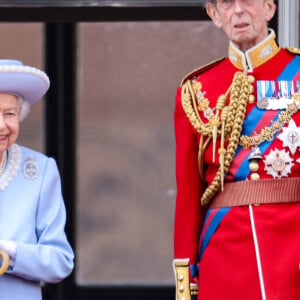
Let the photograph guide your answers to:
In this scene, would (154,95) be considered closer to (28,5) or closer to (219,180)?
(28,5)

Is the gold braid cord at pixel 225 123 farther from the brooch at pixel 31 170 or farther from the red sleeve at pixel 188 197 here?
the brooch at pixel 31 170

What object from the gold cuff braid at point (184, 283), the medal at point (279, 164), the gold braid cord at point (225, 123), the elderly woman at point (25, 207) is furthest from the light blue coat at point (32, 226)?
the medal at point (279, 164)

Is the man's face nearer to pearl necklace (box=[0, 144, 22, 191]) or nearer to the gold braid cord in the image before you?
the gold braid cord

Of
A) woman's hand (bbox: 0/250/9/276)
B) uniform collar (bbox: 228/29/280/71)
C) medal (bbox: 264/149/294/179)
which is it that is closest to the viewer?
woman's hand (bbox: 0/250/9/276)

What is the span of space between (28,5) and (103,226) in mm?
2165

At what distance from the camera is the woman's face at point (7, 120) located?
570 centimetres

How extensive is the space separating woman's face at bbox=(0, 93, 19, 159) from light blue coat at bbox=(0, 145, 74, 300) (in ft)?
0.34

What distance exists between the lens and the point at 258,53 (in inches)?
227

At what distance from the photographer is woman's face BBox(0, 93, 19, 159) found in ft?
18.7

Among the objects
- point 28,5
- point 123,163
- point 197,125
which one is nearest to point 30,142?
point 123,163

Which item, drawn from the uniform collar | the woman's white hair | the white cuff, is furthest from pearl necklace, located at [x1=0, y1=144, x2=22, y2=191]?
the uniform collar

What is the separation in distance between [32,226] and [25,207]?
0.08m

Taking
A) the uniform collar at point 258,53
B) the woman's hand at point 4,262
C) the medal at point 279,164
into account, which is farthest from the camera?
the uniform collar at point 258,53

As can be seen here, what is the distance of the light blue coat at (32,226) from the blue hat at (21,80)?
228mm
